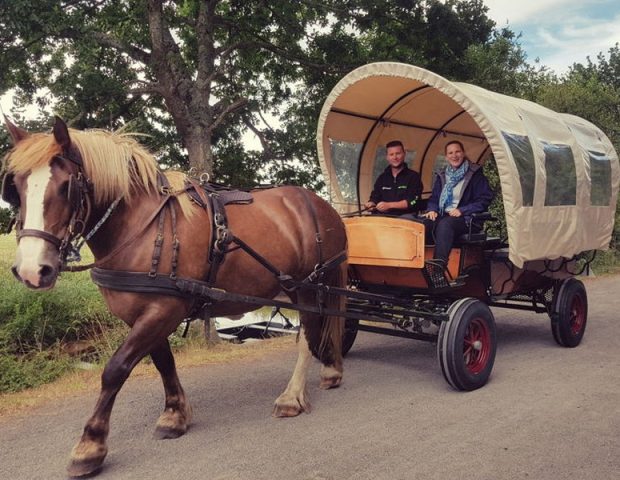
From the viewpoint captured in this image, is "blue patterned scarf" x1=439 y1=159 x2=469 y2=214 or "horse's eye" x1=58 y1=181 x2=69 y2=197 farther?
"blue patterned scarf" x1=439 y1=159 x2=469 y2=214

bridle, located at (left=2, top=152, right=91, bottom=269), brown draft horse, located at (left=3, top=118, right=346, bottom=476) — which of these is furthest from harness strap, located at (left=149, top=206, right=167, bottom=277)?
bridle, located at (left=2, top=152, right=91, bottom=269)

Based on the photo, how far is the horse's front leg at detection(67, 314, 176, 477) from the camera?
302 centimetres

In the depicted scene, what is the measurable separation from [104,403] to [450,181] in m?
3.61

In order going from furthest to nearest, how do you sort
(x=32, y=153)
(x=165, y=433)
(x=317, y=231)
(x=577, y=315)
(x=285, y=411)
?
(x=577, y=315) < (x=317, y=231) < (x=285, y=411) < (x=165, y=433) < (x=32, y=153)

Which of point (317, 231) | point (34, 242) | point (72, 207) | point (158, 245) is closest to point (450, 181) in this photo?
point (317, 231)

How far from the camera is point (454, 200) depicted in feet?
16.8

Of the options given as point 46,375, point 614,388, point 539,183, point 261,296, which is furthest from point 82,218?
point 614,388

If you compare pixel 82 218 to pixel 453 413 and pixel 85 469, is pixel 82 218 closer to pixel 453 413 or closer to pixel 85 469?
pixel 85 469

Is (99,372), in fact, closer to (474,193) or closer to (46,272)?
(46,272)

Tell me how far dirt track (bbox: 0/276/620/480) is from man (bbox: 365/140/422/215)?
1.54 m

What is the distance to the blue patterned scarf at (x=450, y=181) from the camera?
5.13 meters

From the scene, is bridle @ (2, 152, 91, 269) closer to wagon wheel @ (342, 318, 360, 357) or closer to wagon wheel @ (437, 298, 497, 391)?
wagon wheel @ (437, 298, 497, 391)

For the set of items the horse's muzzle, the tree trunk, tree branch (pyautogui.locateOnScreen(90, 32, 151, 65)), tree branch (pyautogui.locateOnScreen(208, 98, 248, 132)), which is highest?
tree branch (pyautogui.locateOnScreen(90, 32, 151, 65))

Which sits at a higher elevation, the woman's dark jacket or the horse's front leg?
the woman's dark jacket
